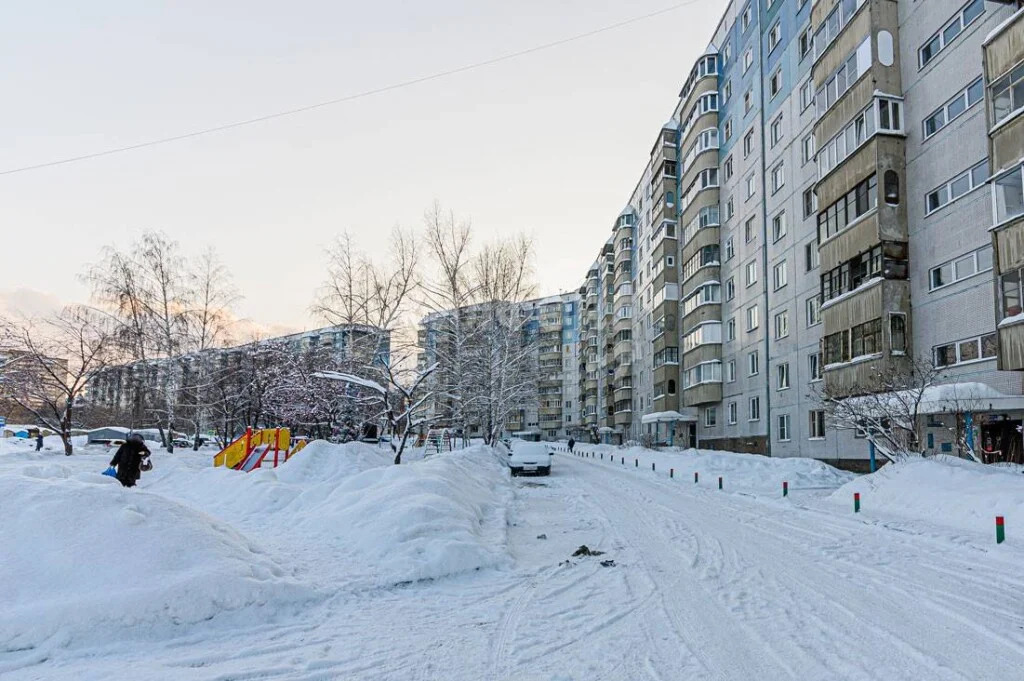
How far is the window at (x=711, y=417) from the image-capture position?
40.6 m

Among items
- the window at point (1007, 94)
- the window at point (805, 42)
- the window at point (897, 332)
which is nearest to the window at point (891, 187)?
the window at point (897, 332)

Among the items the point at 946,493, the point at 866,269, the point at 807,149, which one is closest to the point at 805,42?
the point at 807,149

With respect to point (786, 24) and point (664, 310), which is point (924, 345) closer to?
point (786, 24)

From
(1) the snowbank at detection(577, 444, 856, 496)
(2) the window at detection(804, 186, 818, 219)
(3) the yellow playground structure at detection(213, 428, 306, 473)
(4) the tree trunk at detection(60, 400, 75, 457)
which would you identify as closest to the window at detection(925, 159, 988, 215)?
(2) the window at detection(804, 186, 818, 219)

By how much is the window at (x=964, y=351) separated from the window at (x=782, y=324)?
10.1m

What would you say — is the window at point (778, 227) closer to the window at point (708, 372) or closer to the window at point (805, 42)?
the window at point (805, 42)

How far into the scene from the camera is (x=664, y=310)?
5047 cm

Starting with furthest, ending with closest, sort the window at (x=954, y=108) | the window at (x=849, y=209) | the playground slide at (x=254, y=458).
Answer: the window at (x=849, y=209) < the playground slide at (x=254, y=458) < the window at (x=954, y=108)

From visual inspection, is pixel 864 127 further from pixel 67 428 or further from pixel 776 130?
pixel 67 428

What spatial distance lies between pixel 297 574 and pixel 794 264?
28.8 meters

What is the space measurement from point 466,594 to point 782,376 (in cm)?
2832

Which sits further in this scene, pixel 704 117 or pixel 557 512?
pixel 704 117

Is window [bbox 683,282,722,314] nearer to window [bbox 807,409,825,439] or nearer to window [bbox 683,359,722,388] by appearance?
window [bbox 683,359,722,388]

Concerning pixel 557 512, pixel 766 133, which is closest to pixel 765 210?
pixel 766 133
